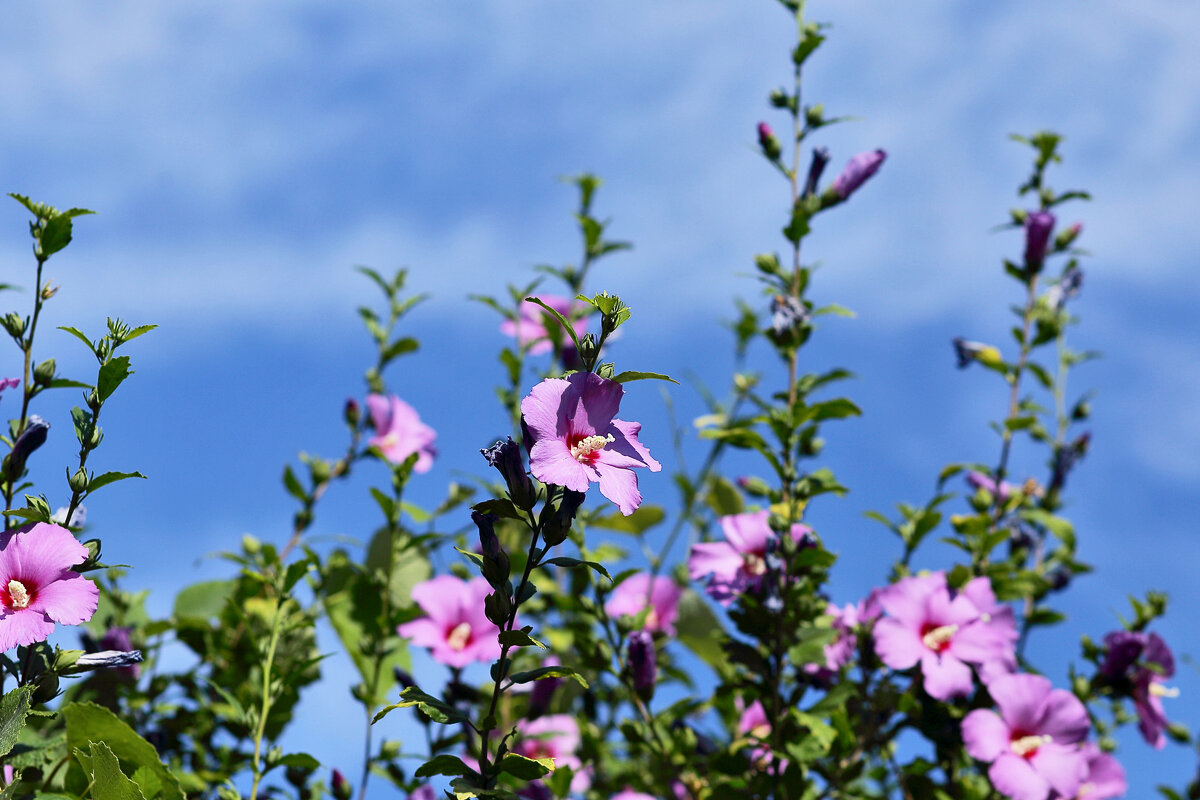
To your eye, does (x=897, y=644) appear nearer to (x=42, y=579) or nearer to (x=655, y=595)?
(x=655, y=595)

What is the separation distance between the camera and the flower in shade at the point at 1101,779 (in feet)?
7.54

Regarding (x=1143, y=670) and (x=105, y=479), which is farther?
(x=1143, y=670)

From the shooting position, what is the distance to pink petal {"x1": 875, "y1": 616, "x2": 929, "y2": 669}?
206 centimetres

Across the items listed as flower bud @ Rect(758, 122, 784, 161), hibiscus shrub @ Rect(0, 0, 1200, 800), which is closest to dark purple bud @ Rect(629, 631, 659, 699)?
hibiscus shrub @ Rect(0, 0, 1200, 800)

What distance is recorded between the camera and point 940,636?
212 cm

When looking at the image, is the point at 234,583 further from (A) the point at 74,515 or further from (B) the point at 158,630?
(A) the point at 74,515

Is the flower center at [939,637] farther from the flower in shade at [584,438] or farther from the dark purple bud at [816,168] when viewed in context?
the flower in shade at [584,438]

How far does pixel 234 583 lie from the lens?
2.71 meters

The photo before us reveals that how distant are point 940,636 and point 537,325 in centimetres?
169

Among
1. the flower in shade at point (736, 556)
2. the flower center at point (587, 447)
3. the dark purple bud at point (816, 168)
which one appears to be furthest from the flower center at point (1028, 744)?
the flower center at point (587, 447)

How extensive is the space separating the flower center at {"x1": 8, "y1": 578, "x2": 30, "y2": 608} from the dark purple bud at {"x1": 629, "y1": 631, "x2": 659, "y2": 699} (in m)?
1.12

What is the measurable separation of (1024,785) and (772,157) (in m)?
1.48

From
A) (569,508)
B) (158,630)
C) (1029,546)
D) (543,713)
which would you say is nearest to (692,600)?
(543,713)

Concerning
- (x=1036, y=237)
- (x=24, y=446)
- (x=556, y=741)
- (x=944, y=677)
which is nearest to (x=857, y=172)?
(x=1036, y=237)
